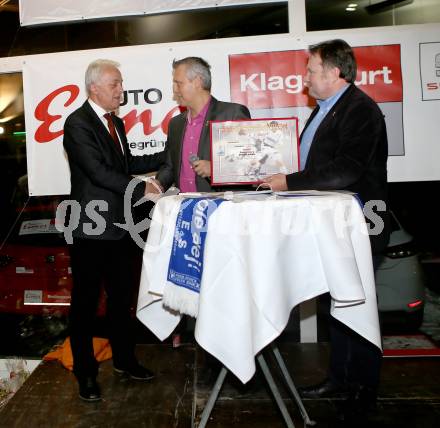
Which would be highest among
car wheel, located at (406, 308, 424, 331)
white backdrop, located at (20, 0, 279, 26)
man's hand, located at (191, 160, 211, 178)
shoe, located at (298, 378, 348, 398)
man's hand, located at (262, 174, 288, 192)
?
white backdrop, located at (20, 0, 279, 26)

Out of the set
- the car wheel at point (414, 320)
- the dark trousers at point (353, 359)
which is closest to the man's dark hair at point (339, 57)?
the dark trousers at point (353, 359)

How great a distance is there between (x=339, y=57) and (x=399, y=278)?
6.10ft

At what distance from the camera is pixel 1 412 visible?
2.84 m

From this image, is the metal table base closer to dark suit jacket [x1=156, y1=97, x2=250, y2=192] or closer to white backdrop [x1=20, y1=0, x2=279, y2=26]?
dark suit jacket [x1=156, y1=97, x2=250, y2=192]

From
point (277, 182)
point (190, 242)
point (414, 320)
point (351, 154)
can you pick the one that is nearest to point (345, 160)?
point (351, 154)

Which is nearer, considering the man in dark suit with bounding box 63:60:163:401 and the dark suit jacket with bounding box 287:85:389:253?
the dark suit jacket with bounding box 287:85:389:253

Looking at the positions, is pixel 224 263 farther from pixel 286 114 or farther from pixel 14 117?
pixel 14 117

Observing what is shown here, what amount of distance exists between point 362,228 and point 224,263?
604 mm

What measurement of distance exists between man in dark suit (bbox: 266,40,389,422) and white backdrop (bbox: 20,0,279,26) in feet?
4.09

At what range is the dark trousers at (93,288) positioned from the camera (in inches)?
116

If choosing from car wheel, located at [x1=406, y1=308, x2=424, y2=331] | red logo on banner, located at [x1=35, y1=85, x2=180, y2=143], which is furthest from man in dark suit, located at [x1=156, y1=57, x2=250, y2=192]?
car wheel, located at [x1=406, y1=308, x2=424, y2=331]

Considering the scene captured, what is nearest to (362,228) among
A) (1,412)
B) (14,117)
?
(1,412)

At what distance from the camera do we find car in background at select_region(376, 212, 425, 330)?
145 inches

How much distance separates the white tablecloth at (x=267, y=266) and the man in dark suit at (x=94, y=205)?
1.16 metres
